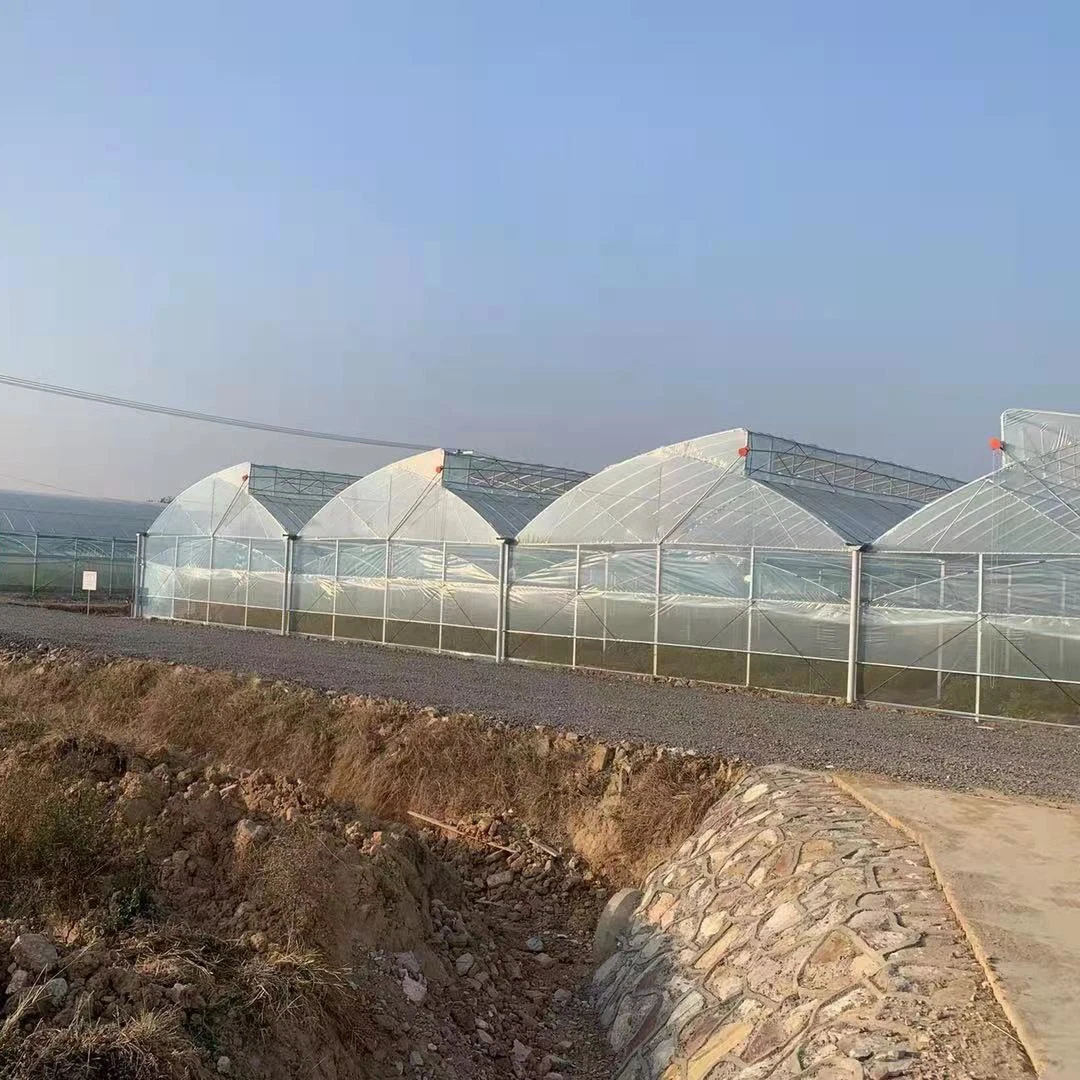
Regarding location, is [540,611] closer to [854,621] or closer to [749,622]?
[749,622]

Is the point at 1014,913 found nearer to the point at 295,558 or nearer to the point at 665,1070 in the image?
the point at 665,1070

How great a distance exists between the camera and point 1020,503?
15727 mm

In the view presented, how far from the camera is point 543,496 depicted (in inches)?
1072

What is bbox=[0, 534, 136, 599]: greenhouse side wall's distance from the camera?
40.2 metres

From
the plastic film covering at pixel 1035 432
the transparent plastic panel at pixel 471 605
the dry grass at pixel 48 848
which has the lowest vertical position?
the dry grass at pixel 48 848

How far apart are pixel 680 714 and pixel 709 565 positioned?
522 cm

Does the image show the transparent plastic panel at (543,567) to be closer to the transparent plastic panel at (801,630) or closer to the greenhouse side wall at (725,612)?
the greenhouse side wall at (725,612)

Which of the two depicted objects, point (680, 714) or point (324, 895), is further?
point (680, 714)

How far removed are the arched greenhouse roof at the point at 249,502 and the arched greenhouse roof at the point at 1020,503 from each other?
1849 cm

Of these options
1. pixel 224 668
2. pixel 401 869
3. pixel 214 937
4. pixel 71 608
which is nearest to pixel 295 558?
pixel 224 668

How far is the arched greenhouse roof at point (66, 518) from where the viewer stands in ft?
144

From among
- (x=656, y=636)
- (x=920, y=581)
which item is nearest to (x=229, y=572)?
(x=656, y=636)

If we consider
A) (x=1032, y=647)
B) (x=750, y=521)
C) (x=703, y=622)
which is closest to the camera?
(x=1032, y=647)

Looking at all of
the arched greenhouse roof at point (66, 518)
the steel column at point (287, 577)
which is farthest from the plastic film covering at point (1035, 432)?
the arched greenhouse roof at point (66, 518)
